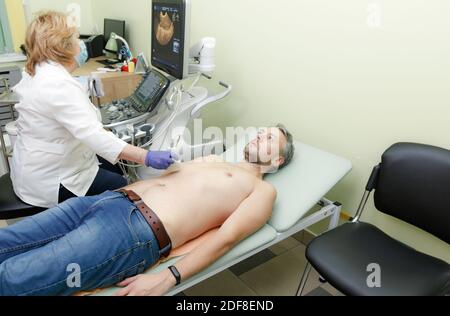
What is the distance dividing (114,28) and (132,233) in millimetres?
2678

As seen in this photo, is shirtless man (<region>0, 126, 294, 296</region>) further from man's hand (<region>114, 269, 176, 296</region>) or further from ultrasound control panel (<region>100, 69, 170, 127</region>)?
ultrasound control panel (<region>100, 69, 170, 127</region>)

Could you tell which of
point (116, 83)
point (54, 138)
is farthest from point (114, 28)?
point (54, 138)

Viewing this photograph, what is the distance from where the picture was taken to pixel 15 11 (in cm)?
315

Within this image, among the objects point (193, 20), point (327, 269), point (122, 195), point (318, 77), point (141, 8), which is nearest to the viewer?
point (327, 269)

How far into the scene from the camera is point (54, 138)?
56.7 inches

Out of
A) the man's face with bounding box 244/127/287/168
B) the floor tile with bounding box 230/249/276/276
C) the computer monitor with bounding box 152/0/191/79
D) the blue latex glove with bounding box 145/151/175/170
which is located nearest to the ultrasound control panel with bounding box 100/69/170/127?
the computer monitor with bounding box 152/0/191/79

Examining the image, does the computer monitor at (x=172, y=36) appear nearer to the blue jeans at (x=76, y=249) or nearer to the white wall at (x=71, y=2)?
the blue jeans at (x=76, y=249)

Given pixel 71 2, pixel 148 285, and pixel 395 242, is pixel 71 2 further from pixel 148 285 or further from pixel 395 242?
pixel 395 242

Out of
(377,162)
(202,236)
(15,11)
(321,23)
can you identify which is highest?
(321,23)

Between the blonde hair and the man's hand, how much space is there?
0.94 meters

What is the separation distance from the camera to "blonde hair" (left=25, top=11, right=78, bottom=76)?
1.37 m
